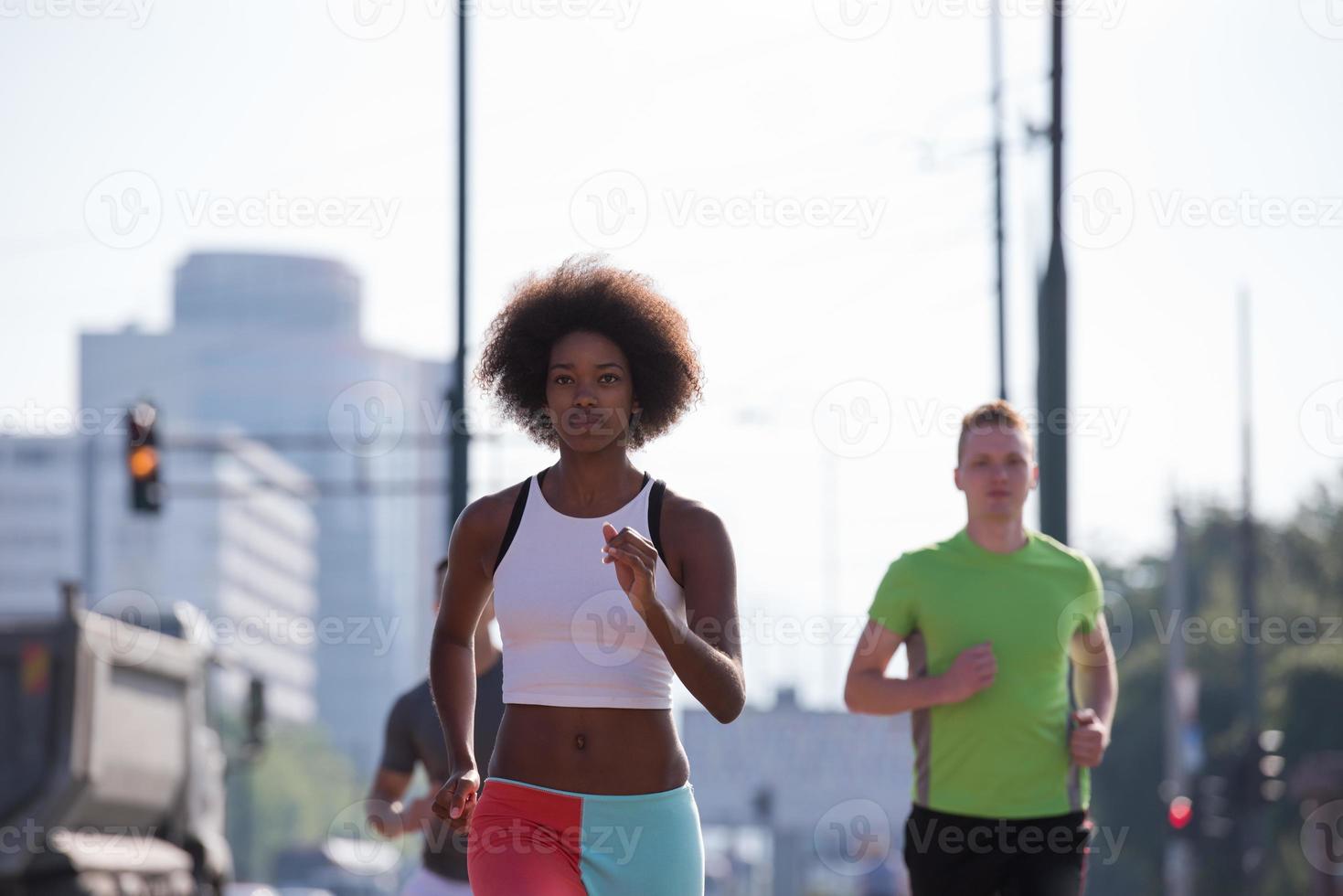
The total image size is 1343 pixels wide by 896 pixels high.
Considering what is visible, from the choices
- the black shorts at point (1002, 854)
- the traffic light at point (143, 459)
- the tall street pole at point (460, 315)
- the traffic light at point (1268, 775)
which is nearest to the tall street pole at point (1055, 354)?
the tall street pole at point (460, 315)

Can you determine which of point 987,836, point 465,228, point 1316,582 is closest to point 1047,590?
point 987,836

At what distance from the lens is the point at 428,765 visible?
25.1 feet

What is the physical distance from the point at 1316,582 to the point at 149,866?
4642 centimetres

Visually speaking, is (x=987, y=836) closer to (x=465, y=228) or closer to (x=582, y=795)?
(x=582, y=795)

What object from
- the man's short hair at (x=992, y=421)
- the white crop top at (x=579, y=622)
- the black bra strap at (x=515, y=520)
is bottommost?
the white crop top at (x=579, y=622)

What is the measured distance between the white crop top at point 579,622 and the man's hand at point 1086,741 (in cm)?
217

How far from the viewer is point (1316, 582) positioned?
5678 cm

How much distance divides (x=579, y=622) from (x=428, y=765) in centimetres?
293

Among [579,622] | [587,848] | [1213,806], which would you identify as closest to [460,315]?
[579,622]

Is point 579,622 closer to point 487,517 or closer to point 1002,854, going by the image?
point 487,517

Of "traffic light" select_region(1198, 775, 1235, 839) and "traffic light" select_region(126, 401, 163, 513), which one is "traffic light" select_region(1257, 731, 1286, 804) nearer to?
"traffic light" select_region(1198, 775, 1235, 839)

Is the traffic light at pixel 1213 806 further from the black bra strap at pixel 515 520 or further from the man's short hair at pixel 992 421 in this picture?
the black bra strap at pixel 515 520

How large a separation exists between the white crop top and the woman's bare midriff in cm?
3

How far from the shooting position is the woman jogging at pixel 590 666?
4852 mm
